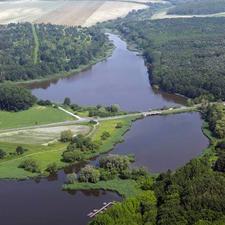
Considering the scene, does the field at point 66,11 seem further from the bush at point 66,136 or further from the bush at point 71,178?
the bush at point 71,178

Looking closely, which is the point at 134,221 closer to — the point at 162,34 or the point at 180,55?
the point at 180,55

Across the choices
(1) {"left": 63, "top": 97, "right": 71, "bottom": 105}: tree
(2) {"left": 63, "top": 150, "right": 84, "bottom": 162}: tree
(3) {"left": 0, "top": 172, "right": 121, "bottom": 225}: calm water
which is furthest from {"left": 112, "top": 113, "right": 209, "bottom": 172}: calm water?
(1) {"left": 63, "top": 97, "right": 71, "bottom": 105}: tree

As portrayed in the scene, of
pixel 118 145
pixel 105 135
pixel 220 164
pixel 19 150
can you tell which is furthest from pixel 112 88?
pixel 220 164

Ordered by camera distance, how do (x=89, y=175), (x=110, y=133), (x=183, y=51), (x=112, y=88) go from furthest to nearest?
(x=183, y=51), (x=112, y=88), (x=110, y=133), (x=89, y=175)

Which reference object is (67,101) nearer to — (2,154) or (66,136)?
(66,136)

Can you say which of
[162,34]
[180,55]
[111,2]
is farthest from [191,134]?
[111,2]

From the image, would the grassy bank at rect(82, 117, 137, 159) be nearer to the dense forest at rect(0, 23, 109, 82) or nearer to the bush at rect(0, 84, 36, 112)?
the bush at rect(0, 84, 36, 112)
